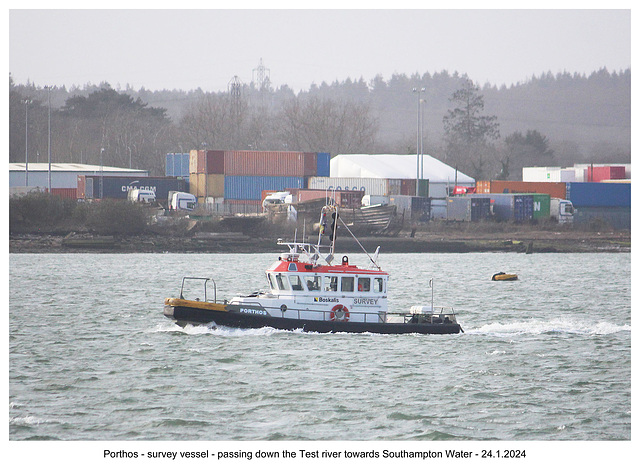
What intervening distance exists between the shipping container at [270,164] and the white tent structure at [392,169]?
23.9ft

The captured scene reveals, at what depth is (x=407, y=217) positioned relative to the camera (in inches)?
3206

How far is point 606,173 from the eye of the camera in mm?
104438

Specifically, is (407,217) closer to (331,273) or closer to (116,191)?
(116,191)

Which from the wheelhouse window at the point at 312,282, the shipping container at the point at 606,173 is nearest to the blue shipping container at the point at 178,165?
the shipping container at the point at 606,173

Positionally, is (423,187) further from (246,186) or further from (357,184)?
(246,186)

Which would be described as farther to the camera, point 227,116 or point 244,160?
point 227,116

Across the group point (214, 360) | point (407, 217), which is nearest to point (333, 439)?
point (214, 360)

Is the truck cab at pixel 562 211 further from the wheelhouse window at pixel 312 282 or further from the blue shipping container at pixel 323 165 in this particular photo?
the wheelhouse window at pixel 312 282

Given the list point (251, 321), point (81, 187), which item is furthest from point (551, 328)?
point (81, 187)

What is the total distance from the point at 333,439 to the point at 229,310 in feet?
31.6

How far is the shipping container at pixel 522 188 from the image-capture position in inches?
3519

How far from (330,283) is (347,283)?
0.53 meters

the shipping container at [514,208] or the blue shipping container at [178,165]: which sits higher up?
the blue shipping container at [178,165]

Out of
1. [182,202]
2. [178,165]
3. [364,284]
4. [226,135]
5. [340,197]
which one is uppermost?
[226,135]
